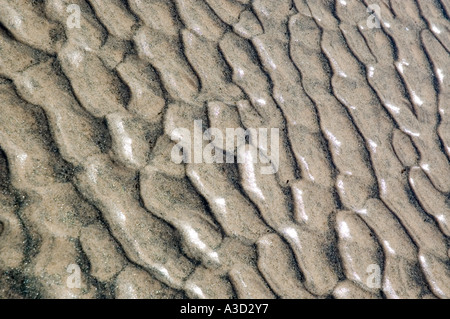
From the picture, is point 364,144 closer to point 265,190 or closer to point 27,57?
point 265,190

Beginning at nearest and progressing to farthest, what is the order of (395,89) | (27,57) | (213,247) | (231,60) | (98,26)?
(213,247), (27,57), (98,26), (231,60), (395,89)

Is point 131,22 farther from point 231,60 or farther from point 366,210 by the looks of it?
point 366,210
